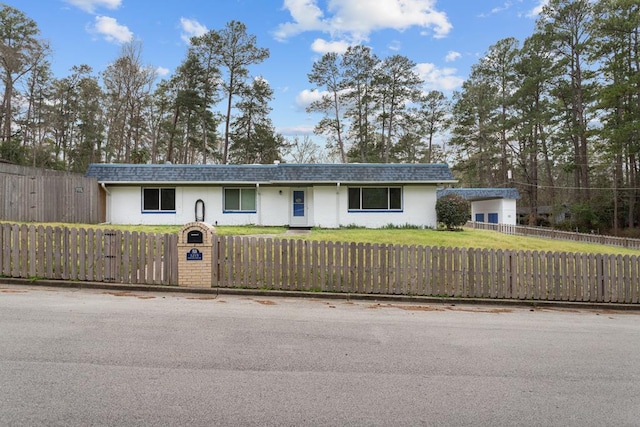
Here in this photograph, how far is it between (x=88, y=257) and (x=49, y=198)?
37.9ft

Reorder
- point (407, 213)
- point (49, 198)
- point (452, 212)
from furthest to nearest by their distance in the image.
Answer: point (407, 213), point (452, 212), point (49, 198)

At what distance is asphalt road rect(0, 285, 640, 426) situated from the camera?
122 inches

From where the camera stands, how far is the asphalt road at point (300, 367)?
309 centimetres

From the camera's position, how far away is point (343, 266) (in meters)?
8.16

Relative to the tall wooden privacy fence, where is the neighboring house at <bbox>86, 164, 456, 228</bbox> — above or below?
above

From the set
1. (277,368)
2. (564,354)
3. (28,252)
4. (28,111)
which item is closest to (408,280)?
(564,354)

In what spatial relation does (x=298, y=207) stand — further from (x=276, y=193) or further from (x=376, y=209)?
(x=376, y=209)

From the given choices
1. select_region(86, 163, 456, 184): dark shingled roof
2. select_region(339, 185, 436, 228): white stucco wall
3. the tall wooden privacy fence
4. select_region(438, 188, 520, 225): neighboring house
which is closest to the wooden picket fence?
the tall wooden privacy fence

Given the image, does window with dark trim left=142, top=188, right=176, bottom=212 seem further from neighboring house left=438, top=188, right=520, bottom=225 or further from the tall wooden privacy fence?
neighboring house left=438, top=188, right=520, bottom=225

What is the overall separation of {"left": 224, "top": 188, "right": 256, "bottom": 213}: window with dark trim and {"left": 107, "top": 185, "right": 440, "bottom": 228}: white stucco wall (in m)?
0.30

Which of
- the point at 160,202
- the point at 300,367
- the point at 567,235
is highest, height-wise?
the point at 160,202

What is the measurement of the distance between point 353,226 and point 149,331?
14431mm

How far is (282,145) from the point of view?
135 feet

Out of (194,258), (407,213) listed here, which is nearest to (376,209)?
(407,213)
